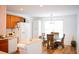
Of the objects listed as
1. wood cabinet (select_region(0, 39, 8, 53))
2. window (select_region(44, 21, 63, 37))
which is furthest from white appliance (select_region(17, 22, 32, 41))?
window (select_region(44, 21, 63, 37))

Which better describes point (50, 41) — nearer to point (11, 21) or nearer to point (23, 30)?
point (23, 30)

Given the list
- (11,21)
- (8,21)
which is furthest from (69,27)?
(8,21)

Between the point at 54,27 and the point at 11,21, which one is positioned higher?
the point at 11,21

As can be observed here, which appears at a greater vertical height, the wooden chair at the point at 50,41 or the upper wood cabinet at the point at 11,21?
the upper wood cabinet at the point at 11,21

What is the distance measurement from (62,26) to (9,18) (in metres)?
3.35

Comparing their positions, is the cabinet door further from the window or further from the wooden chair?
the window

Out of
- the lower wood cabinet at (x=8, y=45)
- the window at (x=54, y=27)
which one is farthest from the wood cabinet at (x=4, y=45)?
the window at (x=54, y=27)

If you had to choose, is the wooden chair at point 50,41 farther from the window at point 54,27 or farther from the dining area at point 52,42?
the window at point 54,27

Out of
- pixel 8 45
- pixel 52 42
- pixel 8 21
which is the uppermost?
pixel 8 21

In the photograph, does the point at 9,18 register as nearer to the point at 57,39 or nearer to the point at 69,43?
the point at 57,39

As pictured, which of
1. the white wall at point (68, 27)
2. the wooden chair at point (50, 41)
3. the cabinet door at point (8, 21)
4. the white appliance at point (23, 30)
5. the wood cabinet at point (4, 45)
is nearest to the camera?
the wood cabinet at point (4, 45)

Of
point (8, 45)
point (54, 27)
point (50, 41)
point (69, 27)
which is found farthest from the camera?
point (54, 27)

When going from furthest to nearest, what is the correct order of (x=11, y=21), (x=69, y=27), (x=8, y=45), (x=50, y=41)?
(x=69, y=27) → (x=50, y=41) → (x=11, y=21) → (x=8, y=45)

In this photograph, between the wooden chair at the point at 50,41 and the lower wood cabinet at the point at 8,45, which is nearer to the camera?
the lower wood cabinet at the point at 8,45
